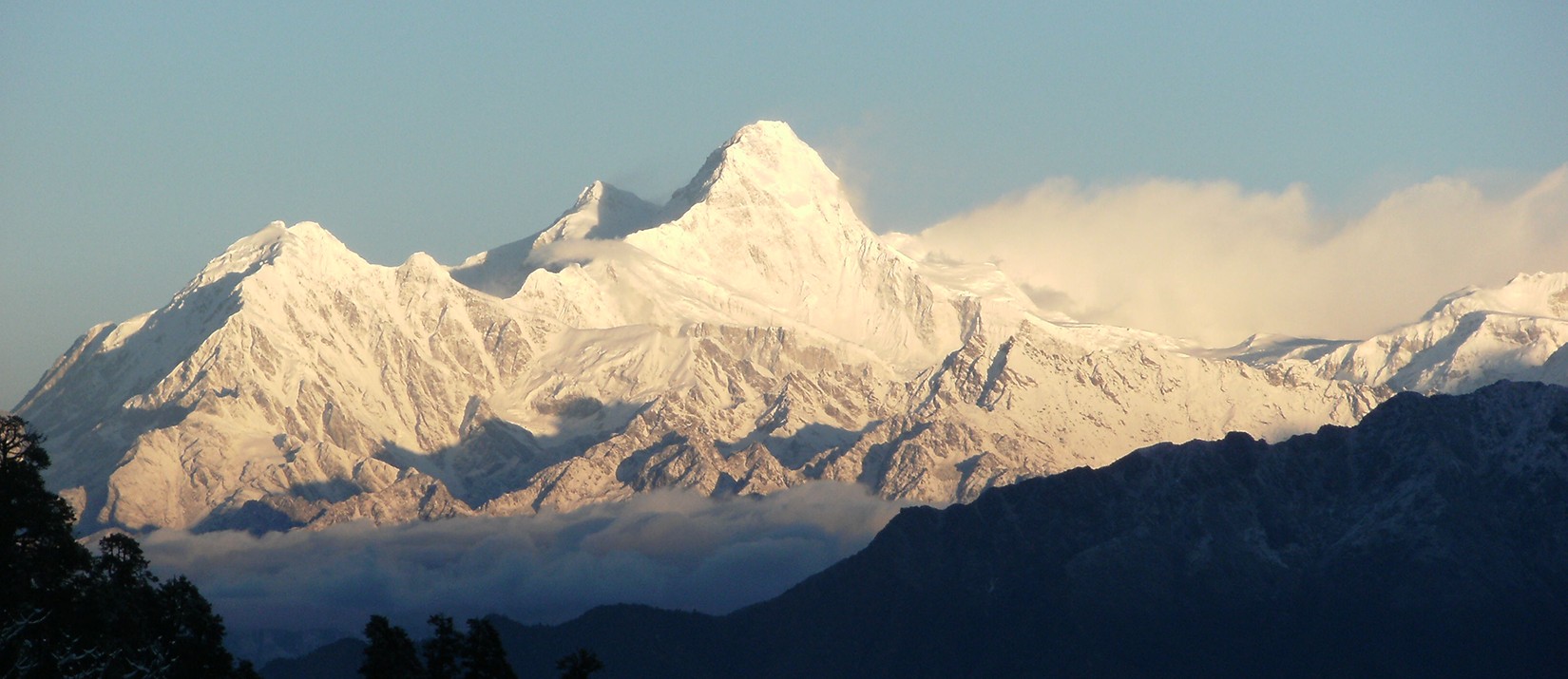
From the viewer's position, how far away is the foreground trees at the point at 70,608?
90.1 metres

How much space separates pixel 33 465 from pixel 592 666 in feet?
69.1

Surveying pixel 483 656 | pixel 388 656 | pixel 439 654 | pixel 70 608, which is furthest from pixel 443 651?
pixel 70 608

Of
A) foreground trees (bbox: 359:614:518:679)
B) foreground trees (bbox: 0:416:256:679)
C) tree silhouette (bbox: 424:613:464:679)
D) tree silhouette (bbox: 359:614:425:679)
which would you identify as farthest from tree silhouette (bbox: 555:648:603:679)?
foreground trees (bbox: 0:416:256:679)

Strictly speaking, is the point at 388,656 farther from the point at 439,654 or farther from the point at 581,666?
the point at 581,666

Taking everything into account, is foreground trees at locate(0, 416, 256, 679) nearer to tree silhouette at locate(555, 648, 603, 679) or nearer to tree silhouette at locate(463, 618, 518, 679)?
tree silhouette at locate(463, 618, 518, 679)

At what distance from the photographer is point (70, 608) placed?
9431 cm

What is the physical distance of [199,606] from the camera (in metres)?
102

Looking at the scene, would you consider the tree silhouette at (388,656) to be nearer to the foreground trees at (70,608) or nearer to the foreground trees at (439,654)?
the foreground trees at (439,654)

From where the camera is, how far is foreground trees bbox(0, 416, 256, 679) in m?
Answer: 90.1

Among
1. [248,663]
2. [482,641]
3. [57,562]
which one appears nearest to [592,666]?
[482,641]

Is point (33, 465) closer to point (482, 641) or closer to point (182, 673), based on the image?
point (182, 673)

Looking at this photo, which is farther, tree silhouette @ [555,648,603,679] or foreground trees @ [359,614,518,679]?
foreground trees @ [359,614,518,679]

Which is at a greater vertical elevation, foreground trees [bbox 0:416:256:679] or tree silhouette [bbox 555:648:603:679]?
foreground trees [bbox 0:416:256:679]

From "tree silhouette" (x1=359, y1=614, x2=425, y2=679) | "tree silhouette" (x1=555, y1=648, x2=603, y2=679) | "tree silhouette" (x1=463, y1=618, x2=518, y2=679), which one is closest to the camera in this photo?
"tree silhouette" (x1=555, y1=648, x2=603, y2=679)
